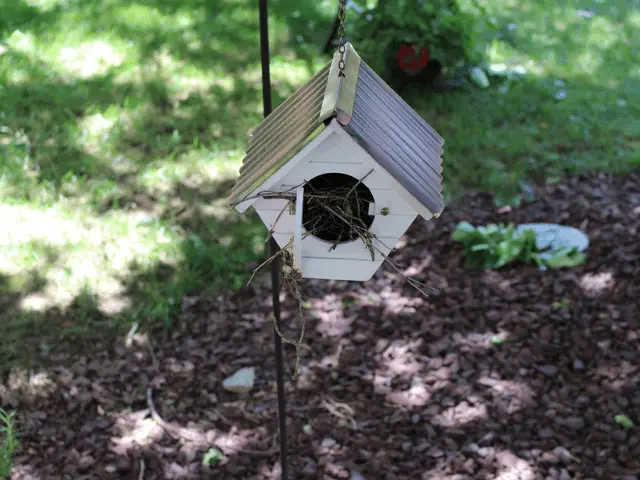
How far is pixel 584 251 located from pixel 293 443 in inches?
79.5

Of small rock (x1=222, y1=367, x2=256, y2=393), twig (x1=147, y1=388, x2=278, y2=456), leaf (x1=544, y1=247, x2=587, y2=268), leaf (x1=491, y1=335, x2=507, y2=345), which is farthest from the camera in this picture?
leaf (x1=544, y1=247, x2=587, y2=268)

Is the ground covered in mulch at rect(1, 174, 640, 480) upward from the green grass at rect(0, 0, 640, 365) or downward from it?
downward

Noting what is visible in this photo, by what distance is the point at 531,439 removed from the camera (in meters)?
3.07

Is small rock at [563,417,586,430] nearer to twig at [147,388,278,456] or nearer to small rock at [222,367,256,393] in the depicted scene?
twig at [147,388,278,456]

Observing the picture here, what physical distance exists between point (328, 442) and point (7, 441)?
4.38 feet

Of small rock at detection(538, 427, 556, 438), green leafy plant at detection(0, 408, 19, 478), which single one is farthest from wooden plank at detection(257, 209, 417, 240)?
green leafy plant at detection(0, 408, 19, 478)

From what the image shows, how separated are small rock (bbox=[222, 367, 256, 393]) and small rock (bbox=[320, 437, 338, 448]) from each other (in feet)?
1.48

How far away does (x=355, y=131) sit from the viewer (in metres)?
1.53

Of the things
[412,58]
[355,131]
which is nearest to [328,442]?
[355,131]

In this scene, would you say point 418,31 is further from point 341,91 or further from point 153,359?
point 341,91

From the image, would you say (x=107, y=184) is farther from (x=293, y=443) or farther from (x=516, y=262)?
(x=516, y=262)

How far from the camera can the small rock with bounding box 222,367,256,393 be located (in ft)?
10.9

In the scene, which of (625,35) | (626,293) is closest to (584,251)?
(626,293)

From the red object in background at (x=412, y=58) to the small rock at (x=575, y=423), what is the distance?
291 centimetres
